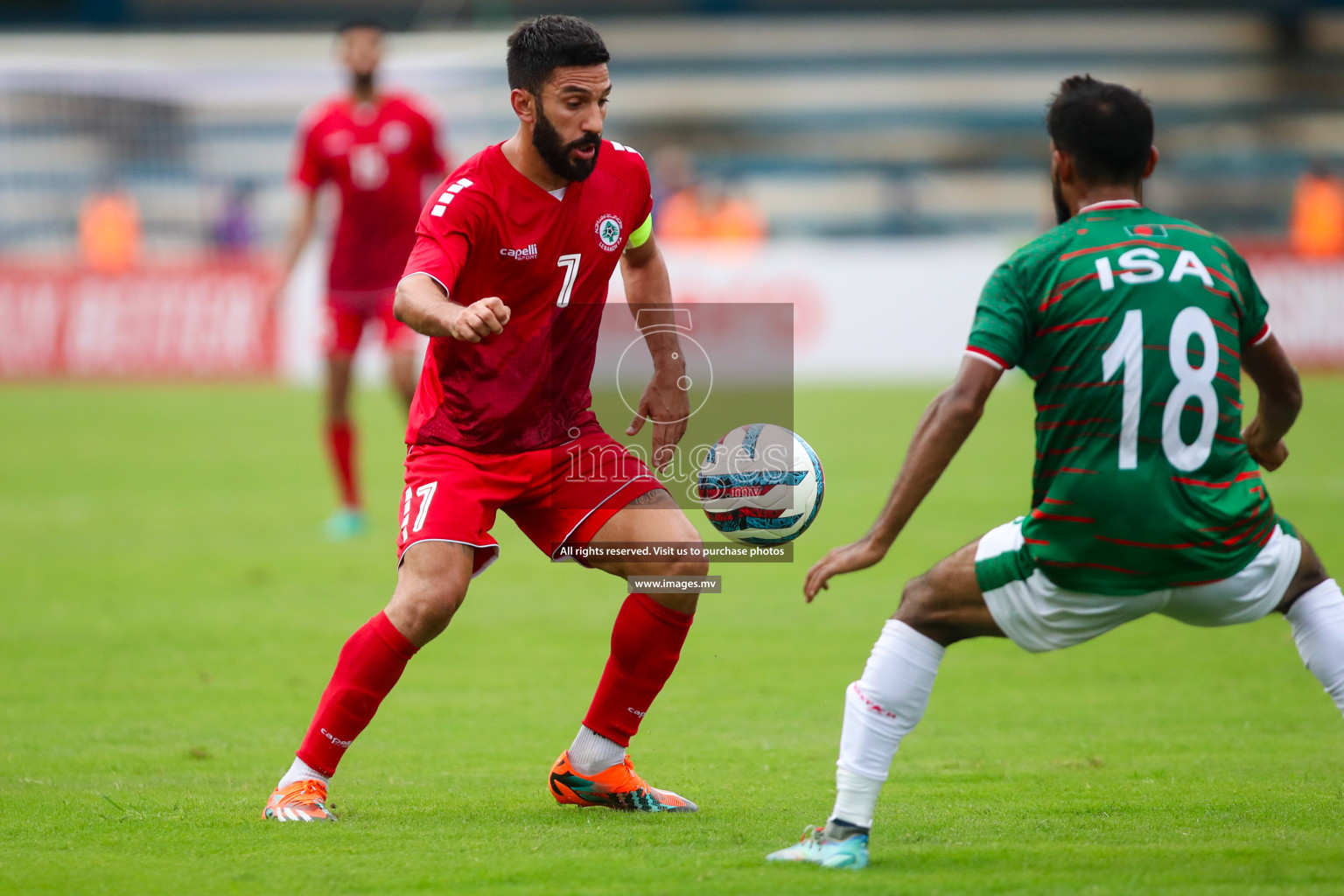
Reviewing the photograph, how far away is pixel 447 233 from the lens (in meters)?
4.50

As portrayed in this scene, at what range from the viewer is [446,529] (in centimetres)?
452

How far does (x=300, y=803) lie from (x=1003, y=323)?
250 cm

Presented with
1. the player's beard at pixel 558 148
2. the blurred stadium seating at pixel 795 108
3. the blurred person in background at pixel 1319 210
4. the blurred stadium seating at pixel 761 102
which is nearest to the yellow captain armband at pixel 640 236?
the player's beard at pixel 558 148

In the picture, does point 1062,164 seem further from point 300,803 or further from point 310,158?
point 310,158

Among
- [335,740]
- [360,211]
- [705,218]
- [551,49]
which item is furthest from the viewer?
[705,218]

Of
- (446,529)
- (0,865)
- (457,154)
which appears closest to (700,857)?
(446,529)

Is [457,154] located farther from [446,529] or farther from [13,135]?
[446,529]

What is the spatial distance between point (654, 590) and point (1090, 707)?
240 cm

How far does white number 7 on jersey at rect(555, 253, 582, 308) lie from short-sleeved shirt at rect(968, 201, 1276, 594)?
59.4 inches

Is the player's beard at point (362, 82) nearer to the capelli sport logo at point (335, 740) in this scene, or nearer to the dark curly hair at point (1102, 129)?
the capelli sport logo at point (335, 740)

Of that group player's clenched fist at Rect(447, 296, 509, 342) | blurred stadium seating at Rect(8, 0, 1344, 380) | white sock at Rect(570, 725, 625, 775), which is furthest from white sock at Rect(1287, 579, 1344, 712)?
blurred stadium seating at Rect(8, 0, 1344, 380)

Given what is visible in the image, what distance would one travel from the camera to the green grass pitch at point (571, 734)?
403cm

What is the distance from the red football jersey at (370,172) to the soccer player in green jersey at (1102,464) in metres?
6.94

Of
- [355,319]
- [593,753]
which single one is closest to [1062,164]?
[593,753]
